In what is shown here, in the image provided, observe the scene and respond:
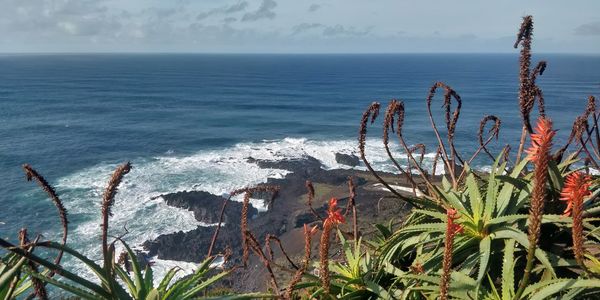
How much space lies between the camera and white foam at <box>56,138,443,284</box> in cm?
3275

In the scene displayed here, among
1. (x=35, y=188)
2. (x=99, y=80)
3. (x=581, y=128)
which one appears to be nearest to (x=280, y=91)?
(x=99, y=80)

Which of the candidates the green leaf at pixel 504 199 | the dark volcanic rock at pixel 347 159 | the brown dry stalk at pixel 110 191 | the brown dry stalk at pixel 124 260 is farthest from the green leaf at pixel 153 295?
the dark volcanic rock at pixel 347 159

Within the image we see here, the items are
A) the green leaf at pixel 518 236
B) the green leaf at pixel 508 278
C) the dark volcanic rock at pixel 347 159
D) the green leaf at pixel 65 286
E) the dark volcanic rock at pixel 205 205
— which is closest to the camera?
the green leaf at pixel 65 286

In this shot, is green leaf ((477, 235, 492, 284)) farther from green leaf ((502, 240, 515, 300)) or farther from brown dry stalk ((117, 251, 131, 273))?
brown dry stalk ((117, 251, 131, 273))

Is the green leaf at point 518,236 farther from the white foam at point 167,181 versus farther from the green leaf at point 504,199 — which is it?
the white foam at point 167,181

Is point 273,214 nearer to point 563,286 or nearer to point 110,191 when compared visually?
point 563,286

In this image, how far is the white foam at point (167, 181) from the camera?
32750mm

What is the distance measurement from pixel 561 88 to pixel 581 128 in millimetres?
122549

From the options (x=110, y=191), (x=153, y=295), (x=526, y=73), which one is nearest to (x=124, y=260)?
(x=153, y=295)

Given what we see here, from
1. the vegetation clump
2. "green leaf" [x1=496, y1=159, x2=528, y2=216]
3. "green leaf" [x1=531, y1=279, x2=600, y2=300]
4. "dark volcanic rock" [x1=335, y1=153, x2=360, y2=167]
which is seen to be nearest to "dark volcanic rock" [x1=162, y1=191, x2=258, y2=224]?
"dark volcanic rock" [x1=335, y1=153, x2=360, y2=167]

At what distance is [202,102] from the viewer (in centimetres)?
9756

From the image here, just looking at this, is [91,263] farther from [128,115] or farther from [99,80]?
[99,80]

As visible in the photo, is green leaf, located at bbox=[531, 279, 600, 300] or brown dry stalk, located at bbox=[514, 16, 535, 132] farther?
brown dry stalk, located at bbox=[514, 16, 535, 132]

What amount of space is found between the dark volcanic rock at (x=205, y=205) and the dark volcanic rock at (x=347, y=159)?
14.9 m
